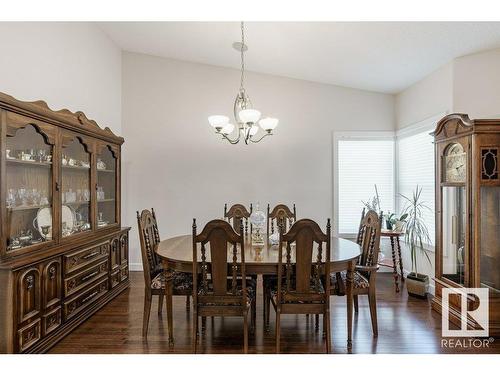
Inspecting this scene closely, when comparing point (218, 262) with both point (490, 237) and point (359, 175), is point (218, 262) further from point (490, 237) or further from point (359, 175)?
point (359, 175)

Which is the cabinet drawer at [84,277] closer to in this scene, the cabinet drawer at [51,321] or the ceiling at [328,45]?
the cabinet drawer at [51,321]

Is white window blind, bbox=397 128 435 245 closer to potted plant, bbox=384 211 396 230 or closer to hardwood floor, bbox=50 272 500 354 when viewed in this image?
potted plant, bbox=384 211 396 230

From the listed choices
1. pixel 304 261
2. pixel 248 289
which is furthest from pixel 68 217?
pixel 304 261

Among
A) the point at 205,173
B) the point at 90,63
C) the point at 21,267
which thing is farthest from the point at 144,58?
the point at 21,267

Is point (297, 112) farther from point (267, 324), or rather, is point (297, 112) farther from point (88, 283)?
point (88, 283)

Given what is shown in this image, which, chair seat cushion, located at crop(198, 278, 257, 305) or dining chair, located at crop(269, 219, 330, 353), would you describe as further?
chair seat cushion, located at crop(198, 278, 257, 305)

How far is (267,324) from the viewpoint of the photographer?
291cm

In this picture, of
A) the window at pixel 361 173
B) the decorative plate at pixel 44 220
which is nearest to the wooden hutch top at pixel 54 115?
the decorative plate at pixel 44 220

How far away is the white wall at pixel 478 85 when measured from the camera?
3.27 m

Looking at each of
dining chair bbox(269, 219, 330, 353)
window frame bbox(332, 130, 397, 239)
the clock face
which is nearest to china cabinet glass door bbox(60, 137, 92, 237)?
dining chair bbox(269, 219, 330, 353)

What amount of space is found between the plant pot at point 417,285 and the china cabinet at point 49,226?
357 centimetres

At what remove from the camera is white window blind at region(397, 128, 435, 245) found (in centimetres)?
394

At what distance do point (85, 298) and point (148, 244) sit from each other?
2.92ft

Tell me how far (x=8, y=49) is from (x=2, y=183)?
1.37 metres
